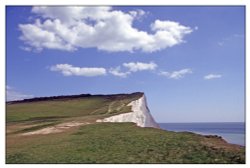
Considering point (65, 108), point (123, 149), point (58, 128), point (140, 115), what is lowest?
point (123, 149)

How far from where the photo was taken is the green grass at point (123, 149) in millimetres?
11102

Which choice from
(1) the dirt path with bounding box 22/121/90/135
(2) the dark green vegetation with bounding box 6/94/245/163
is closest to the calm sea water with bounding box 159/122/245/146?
Result: (2) the dark green vegetation with bounding box 6/94/245/163

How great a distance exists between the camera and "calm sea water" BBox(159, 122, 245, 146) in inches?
468

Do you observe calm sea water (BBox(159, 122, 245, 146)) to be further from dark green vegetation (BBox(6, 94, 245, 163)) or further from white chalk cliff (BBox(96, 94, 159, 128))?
white chalk cliff (BBox(96, 94, 159, 128))

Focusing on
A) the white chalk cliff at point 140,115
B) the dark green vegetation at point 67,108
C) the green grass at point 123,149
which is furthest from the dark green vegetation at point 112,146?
the white chalk cliff at point 140,115

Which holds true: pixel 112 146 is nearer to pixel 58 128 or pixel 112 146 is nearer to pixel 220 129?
pixel 220 129

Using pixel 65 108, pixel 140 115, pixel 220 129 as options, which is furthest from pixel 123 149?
pixel 140 115

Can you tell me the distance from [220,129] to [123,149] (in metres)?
3.94

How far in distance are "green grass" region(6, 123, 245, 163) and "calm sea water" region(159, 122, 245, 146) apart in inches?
17.2

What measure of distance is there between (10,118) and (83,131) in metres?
3.95

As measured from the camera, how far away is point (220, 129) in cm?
1420

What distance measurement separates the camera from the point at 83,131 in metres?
16.0

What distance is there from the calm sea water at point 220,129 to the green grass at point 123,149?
0.44 m
